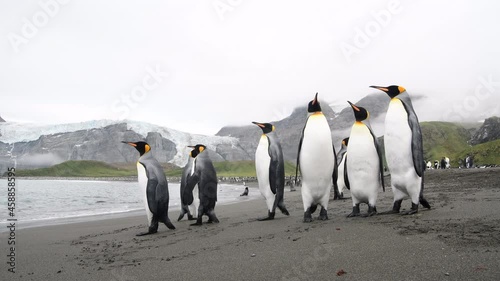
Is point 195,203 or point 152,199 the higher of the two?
point 152,199

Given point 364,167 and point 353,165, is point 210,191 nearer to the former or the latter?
point 353,165

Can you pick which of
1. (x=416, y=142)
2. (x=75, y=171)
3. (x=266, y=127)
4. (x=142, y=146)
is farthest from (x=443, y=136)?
(x=142, y=146)

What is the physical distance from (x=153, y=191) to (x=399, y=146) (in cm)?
499

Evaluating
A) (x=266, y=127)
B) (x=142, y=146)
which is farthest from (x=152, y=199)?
(x=266, y=127)

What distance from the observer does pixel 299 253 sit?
443 centimetres

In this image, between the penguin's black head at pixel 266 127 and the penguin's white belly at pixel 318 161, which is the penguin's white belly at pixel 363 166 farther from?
the penguin's black head at pixel 266 127

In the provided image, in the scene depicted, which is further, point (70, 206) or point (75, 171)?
point (75, 171)

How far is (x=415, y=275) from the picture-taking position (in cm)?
320

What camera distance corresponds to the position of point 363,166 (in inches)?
290

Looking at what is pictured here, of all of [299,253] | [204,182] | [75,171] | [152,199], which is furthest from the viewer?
[75,171]

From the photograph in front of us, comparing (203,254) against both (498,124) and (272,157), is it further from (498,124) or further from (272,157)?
(498,124)

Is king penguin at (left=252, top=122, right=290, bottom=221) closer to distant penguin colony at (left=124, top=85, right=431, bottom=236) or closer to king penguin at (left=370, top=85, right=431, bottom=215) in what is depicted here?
distant penguin colony at (left=124, top=85, right=431, bottom=236)

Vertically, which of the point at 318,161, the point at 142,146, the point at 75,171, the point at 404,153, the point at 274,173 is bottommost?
the point at 75,171

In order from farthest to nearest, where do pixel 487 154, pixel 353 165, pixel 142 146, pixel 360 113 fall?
pixel 487 154, pixel 142 146, pixel 360 113, pixel 353 165
